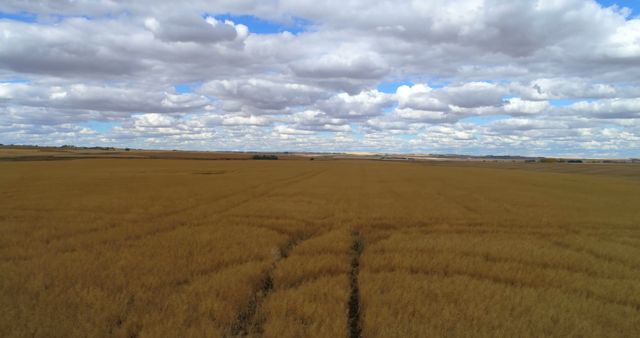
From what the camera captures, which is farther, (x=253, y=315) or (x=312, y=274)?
(x=312, y=274)

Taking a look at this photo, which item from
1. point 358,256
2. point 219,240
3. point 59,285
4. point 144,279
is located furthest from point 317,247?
point 59,285

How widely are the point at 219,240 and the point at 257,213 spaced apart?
4.97m

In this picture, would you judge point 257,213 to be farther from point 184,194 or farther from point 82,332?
point 82,332

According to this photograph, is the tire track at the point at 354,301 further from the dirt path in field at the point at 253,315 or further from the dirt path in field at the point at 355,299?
the dirt path in field at the point at 253,315

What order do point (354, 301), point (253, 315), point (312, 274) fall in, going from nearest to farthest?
point (253, 315) → point (354, 301) → point (312, 274)

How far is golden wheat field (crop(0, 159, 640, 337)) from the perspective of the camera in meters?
5.96

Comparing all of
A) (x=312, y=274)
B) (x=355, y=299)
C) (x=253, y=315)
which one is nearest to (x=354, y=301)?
(x=355, y=299)

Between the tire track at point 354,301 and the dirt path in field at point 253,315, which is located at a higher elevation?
the dirt path in field at point 253,315

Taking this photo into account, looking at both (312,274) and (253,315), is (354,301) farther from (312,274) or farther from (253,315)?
(253,315)

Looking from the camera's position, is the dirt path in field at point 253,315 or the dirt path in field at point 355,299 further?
the dirt path in field at point 355,299

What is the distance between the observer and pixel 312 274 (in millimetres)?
8250

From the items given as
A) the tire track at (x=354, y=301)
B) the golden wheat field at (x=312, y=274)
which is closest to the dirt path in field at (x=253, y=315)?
the golden wheat field at (x=312, y=274)

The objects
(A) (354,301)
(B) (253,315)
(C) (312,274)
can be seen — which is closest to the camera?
(B) (253,315)

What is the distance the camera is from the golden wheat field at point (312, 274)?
596 cm
